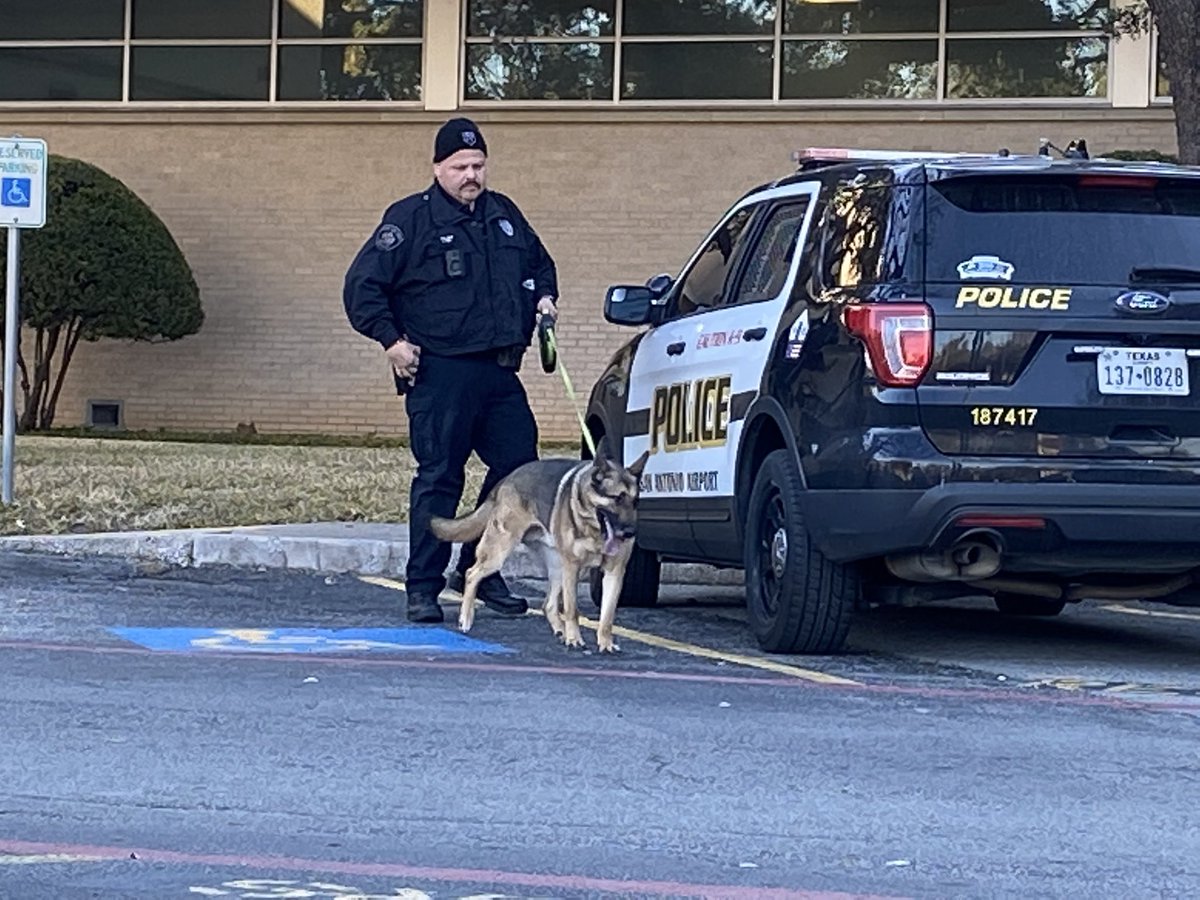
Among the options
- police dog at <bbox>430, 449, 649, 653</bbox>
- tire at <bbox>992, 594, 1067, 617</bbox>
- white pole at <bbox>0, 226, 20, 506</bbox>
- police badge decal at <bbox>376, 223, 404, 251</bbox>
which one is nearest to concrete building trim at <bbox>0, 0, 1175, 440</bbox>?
white pole at <bbox>0, 226, 20, 506</bbox>

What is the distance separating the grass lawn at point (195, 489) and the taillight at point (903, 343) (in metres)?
5.78

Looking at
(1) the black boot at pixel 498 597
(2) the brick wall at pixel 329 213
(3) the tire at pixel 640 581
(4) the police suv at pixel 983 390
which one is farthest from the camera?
(2) the brick wall at pixel 329 213

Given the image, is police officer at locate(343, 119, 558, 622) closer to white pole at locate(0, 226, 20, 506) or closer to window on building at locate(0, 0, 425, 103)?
white pole at locate(0, 226, 20, 506)

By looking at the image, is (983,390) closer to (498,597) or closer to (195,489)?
(498,597)

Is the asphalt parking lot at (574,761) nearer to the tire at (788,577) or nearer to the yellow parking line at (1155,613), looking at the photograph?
the tire at (788,577)

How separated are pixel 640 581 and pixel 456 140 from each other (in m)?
2.41

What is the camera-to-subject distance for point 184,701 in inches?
267

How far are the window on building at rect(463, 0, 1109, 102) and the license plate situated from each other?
Result: 14.4 meters

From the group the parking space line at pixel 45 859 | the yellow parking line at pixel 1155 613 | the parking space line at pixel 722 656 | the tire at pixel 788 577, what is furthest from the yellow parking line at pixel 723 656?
the parking space line at pixel 45 859

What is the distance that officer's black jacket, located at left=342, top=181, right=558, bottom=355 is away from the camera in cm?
847

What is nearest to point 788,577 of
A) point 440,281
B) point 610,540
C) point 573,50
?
point 610,540

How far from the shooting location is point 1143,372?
7254 millimetres

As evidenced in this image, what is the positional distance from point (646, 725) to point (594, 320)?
1608cm

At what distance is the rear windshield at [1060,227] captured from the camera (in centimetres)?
732
